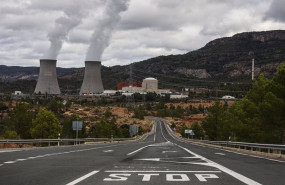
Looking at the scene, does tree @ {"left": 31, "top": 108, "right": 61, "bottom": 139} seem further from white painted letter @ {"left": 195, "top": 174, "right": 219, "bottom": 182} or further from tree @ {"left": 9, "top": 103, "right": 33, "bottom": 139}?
white painted letter @ {"left": 195, "top": 174, "right": 219, "bottom": 182}

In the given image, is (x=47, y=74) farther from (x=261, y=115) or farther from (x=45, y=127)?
(x=261, y=115)

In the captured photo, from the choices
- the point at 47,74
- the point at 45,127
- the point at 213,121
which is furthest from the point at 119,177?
the point at 47,74

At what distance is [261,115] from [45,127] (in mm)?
42800

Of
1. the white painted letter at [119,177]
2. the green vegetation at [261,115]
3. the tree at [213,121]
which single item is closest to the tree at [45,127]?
the green vegetation at [261,115]

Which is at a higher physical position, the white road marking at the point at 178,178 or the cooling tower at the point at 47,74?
the cooling tower at the point at 47,74

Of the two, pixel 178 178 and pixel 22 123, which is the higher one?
pixel 22 123

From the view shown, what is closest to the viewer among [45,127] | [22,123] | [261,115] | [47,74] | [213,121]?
[261,115]

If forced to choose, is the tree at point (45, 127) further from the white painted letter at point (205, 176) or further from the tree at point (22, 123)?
the white painted letter at point (205, 176)

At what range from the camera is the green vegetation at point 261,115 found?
41.5 meters

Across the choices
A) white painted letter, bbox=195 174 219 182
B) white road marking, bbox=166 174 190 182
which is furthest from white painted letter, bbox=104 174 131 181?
white painted letter, bbox=195 174 219 182

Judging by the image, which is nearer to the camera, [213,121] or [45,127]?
[45,127]

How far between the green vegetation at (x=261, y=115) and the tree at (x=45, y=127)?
32.6 metres

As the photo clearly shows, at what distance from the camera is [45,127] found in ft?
242

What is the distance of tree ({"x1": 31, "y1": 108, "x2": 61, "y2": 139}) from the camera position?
2881 inches
